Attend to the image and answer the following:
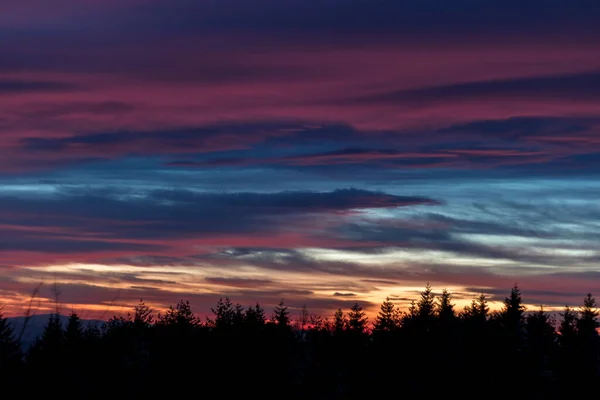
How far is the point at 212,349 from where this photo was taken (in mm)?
89938

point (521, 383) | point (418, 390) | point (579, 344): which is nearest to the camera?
point (521, 383)

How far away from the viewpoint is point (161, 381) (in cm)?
8419

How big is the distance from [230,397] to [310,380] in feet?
38.3

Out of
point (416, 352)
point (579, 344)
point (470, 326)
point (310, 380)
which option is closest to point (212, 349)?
point (310, 380)

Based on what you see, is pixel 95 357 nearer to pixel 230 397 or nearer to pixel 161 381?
pixel 161 381

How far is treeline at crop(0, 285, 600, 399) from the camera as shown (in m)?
80.6

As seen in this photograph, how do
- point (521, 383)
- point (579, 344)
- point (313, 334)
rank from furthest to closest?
point (313, 334) → point (579, 344) → point (521, 383)

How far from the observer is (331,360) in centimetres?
9762

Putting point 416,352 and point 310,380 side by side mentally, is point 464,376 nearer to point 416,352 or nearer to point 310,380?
point 416,352

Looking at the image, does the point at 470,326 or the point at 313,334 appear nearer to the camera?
the point at 470,326

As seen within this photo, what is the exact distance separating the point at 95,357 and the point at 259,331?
16.6 m

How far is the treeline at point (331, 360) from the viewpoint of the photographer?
264 feet

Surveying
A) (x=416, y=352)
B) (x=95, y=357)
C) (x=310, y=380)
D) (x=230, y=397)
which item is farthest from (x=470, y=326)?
(x=95, y=357)

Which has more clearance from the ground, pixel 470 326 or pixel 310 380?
pixel 470 326
